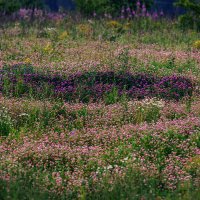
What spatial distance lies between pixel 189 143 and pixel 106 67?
459cm

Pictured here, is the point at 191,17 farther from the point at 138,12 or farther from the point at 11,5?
the point at 11,5

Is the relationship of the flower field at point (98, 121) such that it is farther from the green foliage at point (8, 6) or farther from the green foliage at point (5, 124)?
the green foliage at point (8, 6)

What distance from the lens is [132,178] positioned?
6.91 m

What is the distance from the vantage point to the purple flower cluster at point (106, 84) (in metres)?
11.1

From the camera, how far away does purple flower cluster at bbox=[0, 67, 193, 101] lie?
1111 centimetres

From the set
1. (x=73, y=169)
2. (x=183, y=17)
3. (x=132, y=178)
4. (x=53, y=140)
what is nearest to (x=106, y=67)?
(x=53, y=140)

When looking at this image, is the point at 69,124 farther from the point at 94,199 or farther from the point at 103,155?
the point at 94,199

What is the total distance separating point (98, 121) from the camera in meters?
9.51

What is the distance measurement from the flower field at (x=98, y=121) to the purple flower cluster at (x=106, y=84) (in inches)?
0.8

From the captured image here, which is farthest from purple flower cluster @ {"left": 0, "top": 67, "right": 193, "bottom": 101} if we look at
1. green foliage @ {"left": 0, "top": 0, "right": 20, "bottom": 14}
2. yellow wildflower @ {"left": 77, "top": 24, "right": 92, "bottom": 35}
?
green foliage @ {"left": 0, "top": 0, "right": 20, "bottom": 14}

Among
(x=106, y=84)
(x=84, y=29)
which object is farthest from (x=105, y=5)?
(x=106, y=84)

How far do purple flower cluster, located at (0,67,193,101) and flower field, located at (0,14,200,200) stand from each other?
0.02 metres

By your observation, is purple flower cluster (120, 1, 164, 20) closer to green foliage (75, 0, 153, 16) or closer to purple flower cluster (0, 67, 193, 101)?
green foliage (75, 0, 153, 16)

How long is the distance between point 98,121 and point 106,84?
2.07 metres
